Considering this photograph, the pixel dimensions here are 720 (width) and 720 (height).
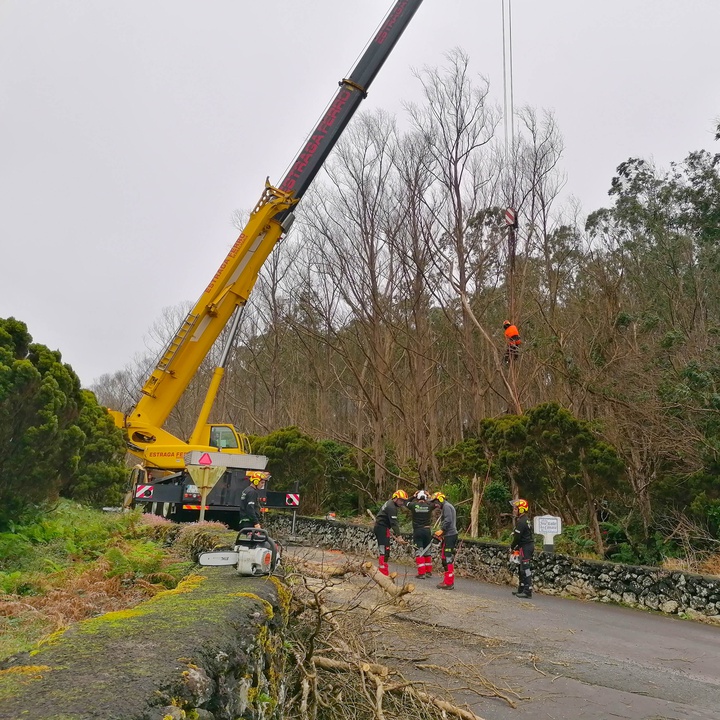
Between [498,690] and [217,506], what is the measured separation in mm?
9908

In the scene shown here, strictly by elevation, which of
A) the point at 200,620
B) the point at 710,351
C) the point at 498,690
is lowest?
the point at 498,690

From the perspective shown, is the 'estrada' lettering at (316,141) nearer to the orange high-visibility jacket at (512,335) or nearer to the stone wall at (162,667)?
the orange high-visibility jacket at (512,335)

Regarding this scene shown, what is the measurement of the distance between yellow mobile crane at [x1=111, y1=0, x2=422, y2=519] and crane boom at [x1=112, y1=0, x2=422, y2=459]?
0.02 metres

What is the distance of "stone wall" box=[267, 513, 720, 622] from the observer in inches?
391

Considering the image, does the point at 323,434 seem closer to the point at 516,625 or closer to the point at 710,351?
the point at 710,351

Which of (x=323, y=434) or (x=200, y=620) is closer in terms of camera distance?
(x=200, y=620)

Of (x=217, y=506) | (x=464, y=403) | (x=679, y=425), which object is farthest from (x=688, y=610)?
(x=464, y=403)

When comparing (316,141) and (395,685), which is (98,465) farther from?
(395,685)

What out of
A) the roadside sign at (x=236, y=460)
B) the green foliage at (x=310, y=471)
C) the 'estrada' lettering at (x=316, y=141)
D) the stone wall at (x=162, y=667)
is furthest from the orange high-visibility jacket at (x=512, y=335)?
the stone wall at (x=162, y=667)

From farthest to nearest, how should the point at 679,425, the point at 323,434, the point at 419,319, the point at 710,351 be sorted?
the point at 323,434
the point at 419,319
the point at 710,351
the point at 679,425

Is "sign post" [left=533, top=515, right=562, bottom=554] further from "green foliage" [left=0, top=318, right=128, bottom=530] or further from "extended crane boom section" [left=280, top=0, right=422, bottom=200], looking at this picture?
"extended crane boom section" [left=280, top=0, right=422, bottom=200]

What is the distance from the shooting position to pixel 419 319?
21.1 m

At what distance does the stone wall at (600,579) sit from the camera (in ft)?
32.6

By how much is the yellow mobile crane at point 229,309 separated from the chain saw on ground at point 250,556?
9.41m
